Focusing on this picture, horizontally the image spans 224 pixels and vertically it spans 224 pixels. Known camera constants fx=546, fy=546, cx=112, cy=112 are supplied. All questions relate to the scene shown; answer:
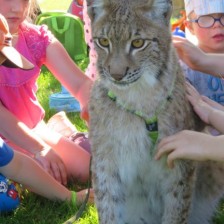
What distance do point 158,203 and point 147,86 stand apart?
0.70m

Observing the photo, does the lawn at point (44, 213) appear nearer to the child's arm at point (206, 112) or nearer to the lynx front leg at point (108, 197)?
the lynx front leg at point (108, 197)

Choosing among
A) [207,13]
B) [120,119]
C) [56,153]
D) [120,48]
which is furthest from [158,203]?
[207,13]

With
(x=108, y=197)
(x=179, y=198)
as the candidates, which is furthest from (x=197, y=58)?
(x=108, y=197)

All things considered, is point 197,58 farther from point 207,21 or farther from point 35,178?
point 35,178

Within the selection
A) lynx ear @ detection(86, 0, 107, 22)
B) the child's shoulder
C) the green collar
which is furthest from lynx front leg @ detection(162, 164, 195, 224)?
the child's shoulder

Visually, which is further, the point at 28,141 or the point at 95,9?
the point at 28,141

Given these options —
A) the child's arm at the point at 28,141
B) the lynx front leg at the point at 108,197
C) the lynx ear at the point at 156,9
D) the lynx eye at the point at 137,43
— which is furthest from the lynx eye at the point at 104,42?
the child's arm at the point at 28,141

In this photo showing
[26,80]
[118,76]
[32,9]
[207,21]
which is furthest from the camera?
[32,9]

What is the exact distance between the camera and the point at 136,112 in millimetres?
2873

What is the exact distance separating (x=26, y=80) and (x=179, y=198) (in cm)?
168

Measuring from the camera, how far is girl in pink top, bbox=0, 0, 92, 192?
12.8 ft

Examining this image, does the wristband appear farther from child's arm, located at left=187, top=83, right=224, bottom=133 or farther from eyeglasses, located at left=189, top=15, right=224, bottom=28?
eyeglasses, located at left=189, top=15, right=224, bottom=28

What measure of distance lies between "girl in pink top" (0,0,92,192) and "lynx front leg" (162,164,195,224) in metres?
1.17

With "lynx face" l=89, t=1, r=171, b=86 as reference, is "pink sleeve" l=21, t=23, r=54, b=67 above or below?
below
